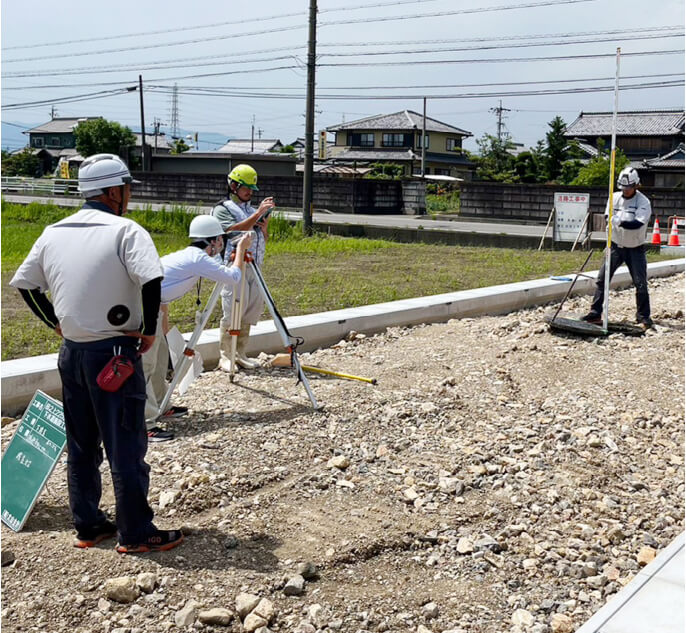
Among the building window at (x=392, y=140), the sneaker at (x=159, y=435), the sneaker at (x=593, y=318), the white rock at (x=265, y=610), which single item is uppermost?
the building window at (x=392, y=140)

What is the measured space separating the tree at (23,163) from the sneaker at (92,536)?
66066 millimetres

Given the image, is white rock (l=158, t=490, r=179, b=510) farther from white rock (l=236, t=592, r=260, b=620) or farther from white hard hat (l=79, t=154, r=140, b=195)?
white hard hat (l=79, t=154, r=140, b=195)

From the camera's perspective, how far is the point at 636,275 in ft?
29.3

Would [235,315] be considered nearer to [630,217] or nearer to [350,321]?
[350,321]

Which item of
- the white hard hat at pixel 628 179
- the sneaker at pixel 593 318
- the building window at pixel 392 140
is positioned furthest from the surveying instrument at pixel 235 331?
the building window at pixel 392 140

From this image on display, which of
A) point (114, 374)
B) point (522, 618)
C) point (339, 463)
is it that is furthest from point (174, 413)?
point (522, 618)

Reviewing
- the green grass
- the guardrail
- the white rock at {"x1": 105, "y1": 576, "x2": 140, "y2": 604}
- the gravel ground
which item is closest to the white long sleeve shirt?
the gravel ground

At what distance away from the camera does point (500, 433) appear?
18.0 ft

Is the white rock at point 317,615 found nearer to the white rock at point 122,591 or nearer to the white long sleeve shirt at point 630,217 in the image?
the white rock at point 122,591

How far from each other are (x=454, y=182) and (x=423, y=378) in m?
45.3

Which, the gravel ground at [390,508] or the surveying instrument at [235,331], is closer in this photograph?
the gravel ground at [390,508]

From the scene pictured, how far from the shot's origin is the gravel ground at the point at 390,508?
10.9 feet

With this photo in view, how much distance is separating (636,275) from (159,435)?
5.84 meters

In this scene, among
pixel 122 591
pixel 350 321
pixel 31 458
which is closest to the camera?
pixel 122 591
